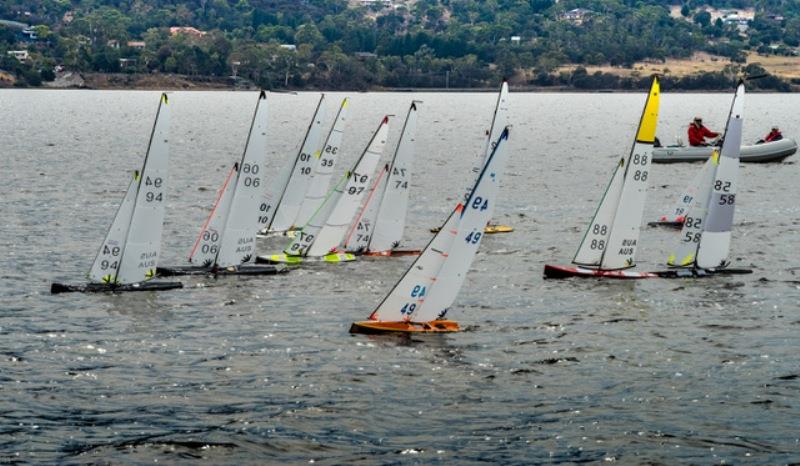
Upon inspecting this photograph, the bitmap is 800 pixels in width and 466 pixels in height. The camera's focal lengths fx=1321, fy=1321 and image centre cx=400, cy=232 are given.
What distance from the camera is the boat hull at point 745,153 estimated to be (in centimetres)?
9822

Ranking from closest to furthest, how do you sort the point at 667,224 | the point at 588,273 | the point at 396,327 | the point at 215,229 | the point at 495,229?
the point at 396,327 → the point at 215,229 → the point at 588,273 → the point at 495,229 → the point at 667,224

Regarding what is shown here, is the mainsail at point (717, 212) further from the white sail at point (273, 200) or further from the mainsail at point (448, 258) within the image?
the white sail at point (273, 200)

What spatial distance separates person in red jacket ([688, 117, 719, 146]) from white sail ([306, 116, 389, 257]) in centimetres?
3968

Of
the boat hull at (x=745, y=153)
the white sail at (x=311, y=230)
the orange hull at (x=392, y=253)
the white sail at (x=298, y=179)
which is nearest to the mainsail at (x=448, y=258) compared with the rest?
the white sail at (x=311, y=230)

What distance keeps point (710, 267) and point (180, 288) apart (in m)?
18.7

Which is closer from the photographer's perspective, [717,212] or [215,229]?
[215,229]

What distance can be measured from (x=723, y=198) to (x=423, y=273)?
1457cm

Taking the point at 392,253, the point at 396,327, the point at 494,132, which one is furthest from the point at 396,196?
the point at 396,327

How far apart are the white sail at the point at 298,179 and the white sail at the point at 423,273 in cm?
1852

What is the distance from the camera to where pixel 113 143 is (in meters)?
132

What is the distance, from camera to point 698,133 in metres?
88.9

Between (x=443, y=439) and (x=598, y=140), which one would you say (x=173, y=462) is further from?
(x=598, y=140)

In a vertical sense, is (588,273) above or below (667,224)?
above

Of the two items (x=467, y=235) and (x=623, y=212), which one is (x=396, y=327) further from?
(x=623, y=212)
